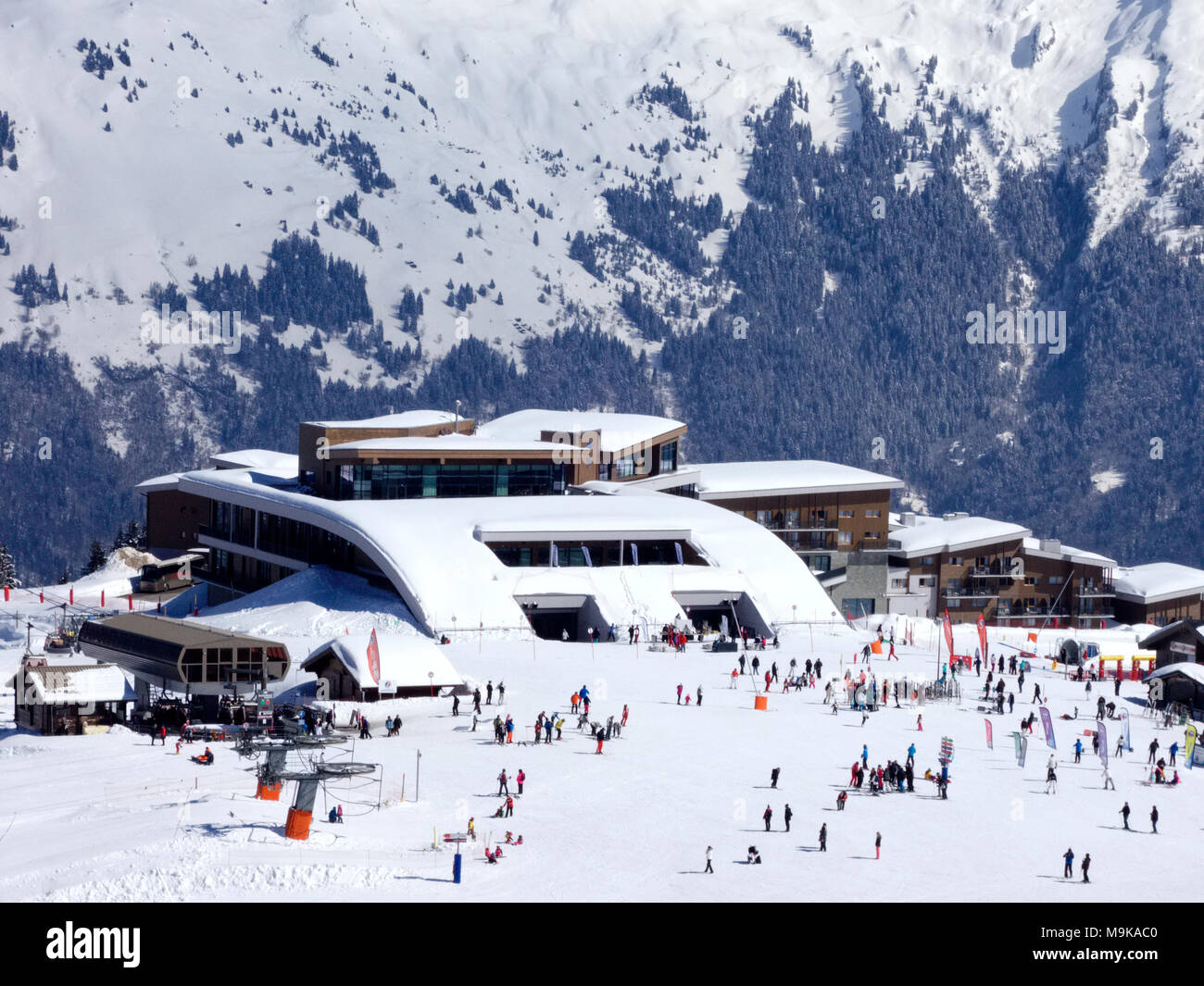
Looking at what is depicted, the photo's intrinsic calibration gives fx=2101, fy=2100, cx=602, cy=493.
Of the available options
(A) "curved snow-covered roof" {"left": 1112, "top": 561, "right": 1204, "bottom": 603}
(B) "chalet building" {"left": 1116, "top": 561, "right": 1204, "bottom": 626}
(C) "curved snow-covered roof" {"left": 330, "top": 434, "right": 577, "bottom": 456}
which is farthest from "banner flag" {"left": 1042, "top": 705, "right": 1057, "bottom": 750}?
(B) "chalet building" {"left": 1116, "top": 561, "right": 1204, "bottom": 626}

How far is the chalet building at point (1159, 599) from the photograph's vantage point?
151875 mm

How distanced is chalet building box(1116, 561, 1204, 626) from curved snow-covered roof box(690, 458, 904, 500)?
19.0 m

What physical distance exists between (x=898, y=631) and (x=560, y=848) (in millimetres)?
53740

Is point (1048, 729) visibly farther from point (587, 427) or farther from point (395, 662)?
point (587, 427)

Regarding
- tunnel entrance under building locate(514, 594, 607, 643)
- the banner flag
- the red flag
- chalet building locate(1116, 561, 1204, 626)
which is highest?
chalet building locate(1116, 561, 1204, 626)

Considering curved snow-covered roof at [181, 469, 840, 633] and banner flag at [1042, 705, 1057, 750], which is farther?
curved snow-covered roof at [181, 469, 840, 633]

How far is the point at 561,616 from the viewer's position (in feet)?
366

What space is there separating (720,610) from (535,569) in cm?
1083

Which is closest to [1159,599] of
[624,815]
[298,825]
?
[624,815]

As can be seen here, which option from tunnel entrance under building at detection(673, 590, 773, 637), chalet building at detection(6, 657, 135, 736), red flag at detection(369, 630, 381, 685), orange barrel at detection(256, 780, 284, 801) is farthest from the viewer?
tunnel entrance under building at detection(673, 590, 773, 637)

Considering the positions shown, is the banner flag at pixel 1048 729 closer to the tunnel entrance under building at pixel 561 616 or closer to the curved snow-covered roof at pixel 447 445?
the tunnel entrance under building at pixel 561 616

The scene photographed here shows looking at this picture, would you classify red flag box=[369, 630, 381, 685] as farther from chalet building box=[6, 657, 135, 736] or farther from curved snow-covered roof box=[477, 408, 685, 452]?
curved snow-covered roof box=[477, 408, 685, 452]

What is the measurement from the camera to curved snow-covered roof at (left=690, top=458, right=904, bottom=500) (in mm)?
143875
